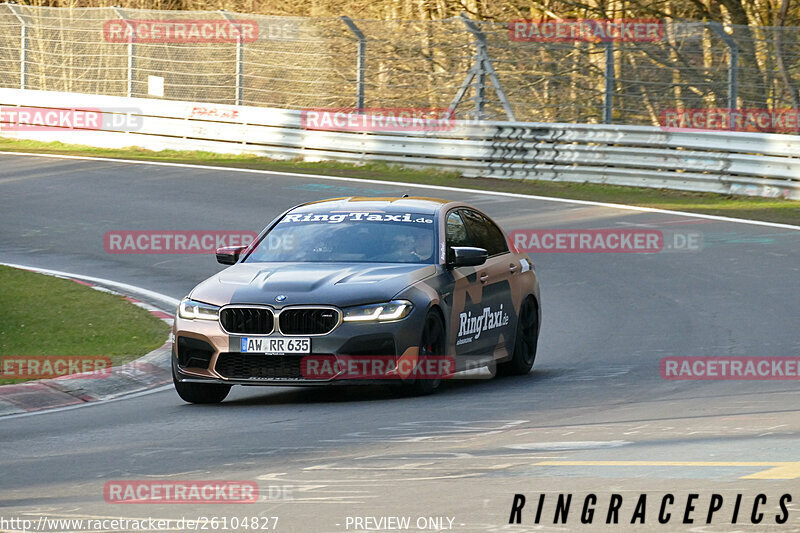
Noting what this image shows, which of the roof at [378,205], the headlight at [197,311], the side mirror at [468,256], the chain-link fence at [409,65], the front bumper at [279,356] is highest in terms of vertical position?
the chain-link fence at [409,65]

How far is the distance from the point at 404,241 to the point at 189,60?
74.7 feet

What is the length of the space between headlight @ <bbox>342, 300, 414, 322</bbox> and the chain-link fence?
17081 millimetres

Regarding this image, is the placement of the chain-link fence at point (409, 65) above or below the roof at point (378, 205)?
above

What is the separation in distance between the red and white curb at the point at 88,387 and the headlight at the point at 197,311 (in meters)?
1.07

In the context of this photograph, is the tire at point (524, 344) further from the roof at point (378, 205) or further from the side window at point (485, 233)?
the roof at point (378, 205)

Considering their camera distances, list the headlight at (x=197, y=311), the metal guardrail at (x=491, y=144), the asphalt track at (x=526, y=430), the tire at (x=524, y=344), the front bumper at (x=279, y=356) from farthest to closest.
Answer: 1. the metal guardrail at (x=491, y=144)
2. the tire at (x=524, y=344)
3. the headlight at (x=197, y=311)
4. the front bumper at (x=279, y=356)
5. the asphalt track at (x=526, y=430)

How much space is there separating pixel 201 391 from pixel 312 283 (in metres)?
1.19

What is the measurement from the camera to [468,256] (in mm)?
11148

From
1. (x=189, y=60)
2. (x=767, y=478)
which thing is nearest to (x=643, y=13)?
(x=189, y=60)

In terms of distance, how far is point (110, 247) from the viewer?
66.1 ft

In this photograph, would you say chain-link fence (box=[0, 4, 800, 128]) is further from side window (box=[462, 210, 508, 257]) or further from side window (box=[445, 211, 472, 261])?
side window (box=[445, 211, 472, 261])

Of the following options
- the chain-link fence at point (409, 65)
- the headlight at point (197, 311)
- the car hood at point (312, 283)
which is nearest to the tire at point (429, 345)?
the car hood at point (312, 283)

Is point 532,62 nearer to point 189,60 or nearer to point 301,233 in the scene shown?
point 189,60

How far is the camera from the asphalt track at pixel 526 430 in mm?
6977
